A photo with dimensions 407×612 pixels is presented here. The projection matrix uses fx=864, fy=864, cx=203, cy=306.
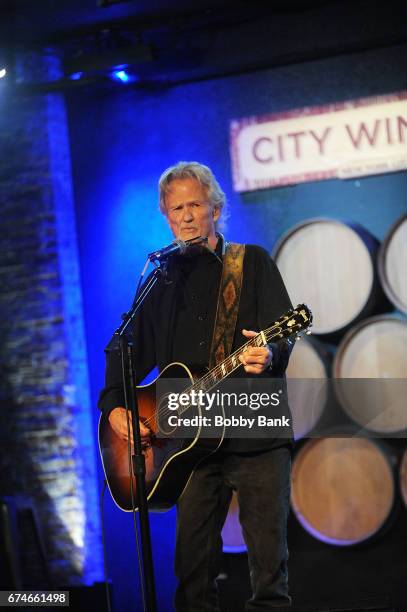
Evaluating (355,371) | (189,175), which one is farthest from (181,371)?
(355,371)

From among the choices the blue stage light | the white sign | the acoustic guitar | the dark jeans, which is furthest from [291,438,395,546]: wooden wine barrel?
the blue stage light

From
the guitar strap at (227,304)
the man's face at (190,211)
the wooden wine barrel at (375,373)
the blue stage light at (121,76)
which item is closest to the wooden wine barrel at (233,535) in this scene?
the wooden wine barrel at (375,373)

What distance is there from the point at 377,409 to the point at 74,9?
270 cm

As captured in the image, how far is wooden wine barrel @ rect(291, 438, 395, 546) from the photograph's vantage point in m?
4.48

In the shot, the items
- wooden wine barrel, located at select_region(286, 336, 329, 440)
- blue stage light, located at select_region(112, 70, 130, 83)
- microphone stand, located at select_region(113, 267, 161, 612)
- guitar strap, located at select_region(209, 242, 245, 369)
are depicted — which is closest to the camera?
microphone stand, located at select_region(113, 267, 161, 612)

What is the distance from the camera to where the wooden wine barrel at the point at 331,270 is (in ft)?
14.9

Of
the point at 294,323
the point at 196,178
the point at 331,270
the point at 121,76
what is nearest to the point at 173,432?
the point at 294,323

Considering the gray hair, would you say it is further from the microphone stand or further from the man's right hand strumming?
the man's right hand strumming

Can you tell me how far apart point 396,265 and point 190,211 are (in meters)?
1.35

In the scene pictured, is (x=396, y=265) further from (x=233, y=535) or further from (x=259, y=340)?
Result: (x=233, y=535)

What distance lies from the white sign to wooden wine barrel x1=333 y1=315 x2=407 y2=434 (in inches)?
32.7

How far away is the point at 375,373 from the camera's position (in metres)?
4.49

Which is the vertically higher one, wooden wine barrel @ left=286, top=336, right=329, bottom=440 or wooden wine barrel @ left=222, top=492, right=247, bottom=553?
wooden wine barrel @ left=286, top=336, right=329, bottom=440

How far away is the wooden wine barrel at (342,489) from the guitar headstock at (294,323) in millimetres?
1504
